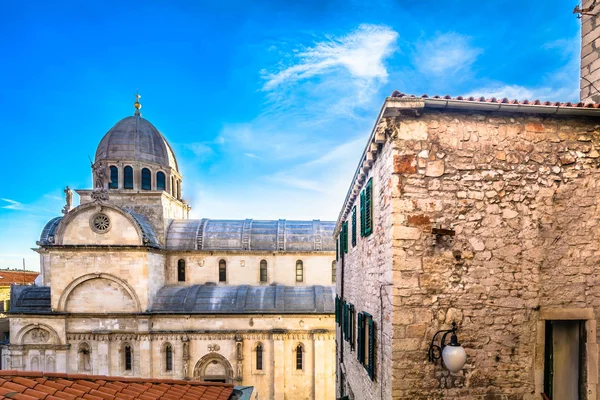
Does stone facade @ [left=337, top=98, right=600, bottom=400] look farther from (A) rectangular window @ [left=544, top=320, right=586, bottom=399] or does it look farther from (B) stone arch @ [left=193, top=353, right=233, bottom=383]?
(B) stone arch @ [left=193, top=353, right=233, bottom=383]

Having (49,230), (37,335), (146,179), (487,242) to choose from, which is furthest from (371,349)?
(49,230)

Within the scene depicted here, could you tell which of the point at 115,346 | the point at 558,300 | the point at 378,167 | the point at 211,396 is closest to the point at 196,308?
the point at 115,346

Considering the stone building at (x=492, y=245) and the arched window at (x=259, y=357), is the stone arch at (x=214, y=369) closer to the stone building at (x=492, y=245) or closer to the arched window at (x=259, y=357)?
the arched window at (x=259, y=357)

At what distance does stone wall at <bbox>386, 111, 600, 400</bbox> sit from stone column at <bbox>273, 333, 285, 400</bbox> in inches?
642

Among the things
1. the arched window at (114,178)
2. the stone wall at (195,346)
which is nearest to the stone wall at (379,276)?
the stone wall at (195,346)

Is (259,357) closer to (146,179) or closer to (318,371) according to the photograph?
(318,371)

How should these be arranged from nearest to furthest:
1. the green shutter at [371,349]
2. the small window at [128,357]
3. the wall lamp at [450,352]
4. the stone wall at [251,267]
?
the wall lamp at [450,352] < the green shutter at [371,349] < the small window at [128,357] < the stone wall at [251,267]

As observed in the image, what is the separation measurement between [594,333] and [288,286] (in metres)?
19.4

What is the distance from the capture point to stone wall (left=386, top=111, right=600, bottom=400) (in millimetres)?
5469

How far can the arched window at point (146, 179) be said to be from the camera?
25.0 metres

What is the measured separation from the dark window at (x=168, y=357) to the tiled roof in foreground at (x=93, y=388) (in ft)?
47.7

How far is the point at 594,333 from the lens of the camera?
5.67m

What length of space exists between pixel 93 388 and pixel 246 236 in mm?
18446

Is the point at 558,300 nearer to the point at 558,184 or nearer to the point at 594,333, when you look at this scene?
the point at 594,333
